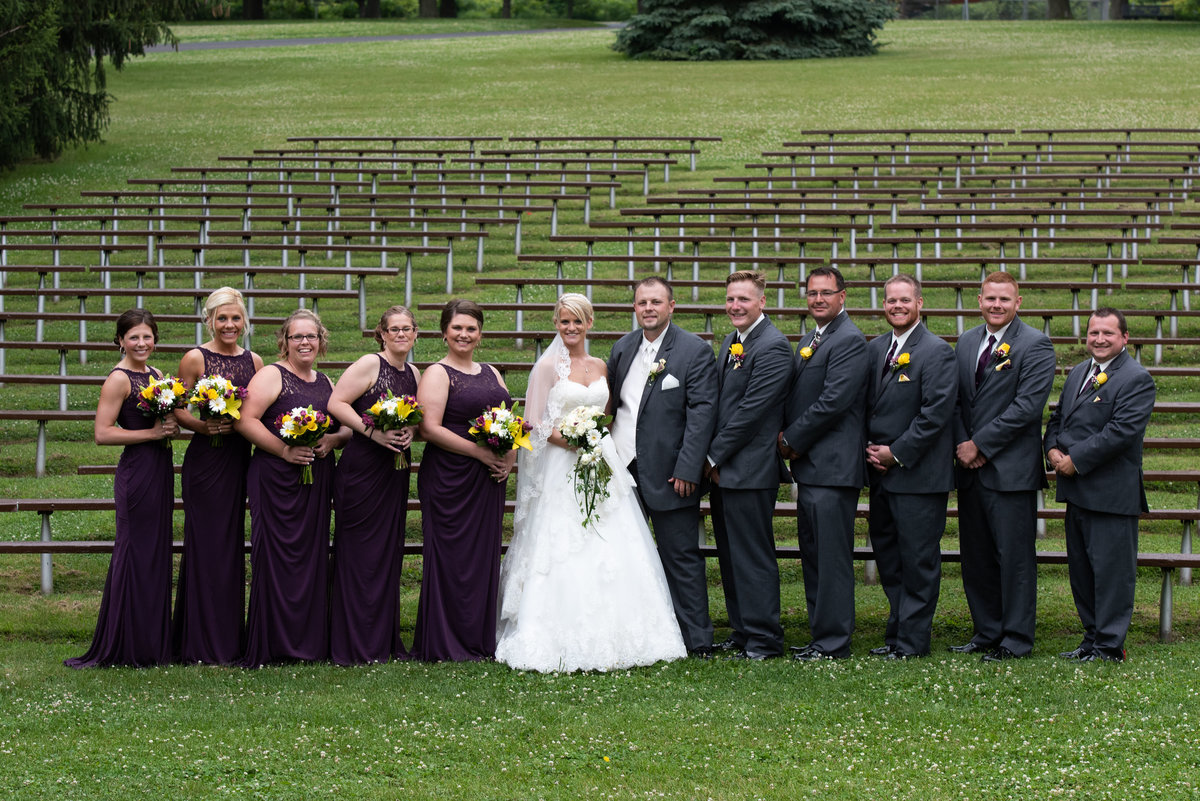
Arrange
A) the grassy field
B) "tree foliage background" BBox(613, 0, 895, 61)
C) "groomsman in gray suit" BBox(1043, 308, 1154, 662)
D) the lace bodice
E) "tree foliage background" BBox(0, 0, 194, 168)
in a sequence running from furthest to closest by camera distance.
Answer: "tree foliage background" BBox(613, 0, 895, 61), "tree foliage background" BBox(0, 0, 194, 168), the lace bodice, "groomsman in gray suit" BBox(1043, 308, 1154, 662), the grassy field

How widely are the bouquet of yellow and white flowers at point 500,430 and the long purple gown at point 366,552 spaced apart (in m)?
0.51

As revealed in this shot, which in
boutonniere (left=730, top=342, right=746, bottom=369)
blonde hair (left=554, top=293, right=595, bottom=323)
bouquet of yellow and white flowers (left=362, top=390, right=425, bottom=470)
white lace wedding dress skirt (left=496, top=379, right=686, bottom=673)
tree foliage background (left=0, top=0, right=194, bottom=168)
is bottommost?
white lace wedding dress skirt (left=496, top=379, right=686, bottom=673)

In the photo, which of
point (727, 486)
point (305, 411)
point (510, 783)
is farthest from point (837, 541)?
point (305, 411)

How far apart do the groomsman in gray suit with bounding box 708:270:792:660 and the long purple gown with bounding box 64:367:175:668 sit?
2970 mm

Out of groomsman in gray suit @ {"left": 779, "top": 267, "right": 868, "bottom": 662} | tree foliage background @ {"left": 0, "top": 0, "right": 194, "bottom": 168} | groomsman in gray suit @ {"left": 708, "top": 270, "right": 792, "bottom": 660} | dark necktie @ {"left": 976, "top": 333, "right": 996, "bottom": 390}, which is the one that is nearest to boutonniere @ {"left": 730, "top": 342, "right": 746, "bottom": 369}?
groomsman in gray suit @ {"left": 708, "top": 270, "right": 792, "bottom": 660}

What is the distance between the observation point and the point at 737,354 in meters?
6.43

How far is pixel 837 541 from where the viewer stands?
632cm

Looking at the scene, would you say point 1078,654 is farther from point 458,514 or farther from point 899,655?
point 458,514

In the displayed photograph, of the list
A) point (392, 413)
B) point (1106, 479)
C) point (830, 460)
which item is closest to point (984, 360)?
point (1106, 479)

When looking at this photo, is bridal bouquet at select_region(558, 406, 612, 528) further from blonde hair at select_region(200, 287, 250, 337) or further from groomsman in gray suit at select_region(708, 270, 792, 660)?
blonde hair at select_region(200, 287, 250, 337)

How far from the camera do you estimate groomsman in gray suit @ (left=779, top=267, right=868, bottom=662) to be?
6.28 metres

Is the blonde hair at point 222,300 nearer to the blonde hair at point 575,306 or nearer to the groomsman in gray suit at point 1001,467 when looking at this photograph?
the blonde hair at point 575,306

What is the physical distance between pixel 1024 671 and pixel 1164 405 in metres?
3.50

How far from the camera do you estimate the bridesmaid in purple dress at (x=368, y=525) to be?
6.32m
